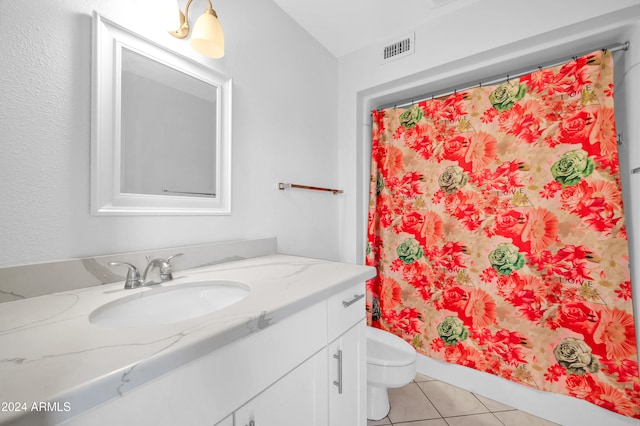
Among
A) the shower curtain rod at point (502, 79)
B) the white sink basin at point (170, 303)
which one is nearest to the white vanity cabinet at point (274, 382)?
the white sink basin at point (170, 303)

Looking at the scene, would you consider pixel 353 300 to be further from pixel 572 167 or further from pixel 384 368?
pixel 572 167

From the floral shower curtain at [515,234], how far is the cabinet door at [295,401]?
1168 mm

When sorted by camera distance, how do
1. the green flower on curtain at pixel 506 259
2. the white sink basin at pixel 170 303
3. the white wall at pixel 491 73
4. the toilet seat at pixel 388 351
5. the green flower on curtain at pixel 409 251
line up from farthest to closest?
1. the green flower on curtain at pixel 409 251
2. the green flower on curtain at pixel 506 259
3. the toilet seat at pixel 388 351
4. the white wall at pixel 491 73
5. the white sink basin at pixel 170 303

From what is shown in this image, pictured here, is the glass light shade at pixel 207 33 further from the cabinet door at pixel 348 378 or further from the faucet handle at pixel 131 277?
the cabinet door at pixel 348 378

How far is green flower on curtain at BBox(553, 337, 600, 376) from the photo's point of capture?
1.26 m

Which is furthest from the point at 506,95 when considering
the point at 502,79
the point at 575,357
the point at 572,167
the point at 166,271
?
the point at 166,271

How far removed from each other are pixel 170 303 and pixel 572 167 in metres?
1.93

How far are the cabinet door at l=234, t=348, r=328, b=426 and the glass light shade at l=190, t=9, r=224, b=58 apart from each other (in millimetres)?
1207

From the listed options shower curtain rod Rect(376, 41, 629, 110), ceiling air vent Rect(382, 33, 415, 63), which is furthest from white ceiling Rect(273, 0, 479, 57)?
shower curtain rod Rect(376, 41, 629, 110)

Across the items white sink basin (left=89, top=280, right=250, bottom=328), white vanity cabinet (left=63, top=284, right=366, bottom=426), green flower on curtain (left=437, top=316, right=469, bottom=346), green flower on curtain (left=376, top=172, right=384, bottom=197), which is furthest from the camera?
green flower on curtain (left=376, top=172, right=384, bottom=197)

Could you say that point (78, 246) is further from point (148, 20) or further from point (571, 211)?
point (571, 211)

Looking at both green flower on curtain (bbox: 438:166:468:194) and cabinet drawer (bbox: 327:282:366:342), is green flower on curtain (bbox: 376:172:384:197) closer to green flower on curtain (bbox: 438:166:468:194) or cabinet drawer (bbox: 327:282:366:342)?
green flower on curtain (bbox: 438:166:468:194)

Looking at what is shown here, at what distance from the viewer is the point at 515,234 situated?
147cm

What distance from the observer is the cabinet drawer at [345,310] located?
88 centimetres
